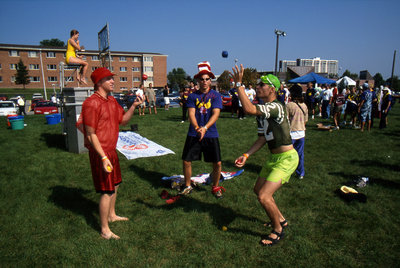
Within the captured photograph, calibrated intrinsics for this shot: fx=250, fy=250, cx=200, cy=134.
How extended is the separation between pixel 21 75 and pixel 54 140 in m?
64.5

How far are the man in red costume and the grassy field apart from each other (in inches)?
21.8

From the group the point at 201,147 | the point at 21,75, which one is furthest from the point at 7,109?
the point at 21,75

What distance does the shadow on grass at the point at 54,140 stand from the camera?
8977 mm

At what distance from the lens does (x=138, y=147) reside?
876cm

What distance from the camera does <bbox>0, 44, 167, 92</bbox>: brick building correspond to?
62656mm

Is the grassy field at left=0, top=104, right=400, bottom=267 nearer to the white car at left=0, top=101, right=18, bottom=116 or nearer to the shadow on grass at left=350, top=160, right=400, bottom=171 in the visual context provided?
the shadow on grass at left=350, top=160, right=400, bottom=171

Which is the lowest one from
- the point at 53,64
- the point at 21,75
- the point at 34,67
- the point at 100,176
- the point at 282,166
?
the point at 100,176

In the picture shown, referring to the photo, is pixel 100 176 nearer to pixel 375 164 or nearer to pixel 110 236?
pixel 110 236

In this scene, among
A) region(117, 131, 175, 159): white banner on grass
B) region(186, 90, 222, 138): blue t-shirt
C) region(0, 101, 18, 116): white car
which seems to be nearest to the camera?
region(186, 90, 222, 138): blue t-shirt

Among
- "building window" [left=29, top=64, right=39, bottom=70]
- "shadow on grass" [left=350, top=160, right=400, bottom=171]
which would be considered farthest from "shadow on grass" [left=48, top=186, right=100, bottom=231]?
"building window" [left=29, top=64, right=39, bottom=70]

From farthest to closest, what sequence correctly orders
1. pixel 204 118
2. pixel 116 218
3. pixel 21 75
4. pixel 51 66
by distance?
pixel 51 66 → pixel 21 75 → pixel 204 118 → pixel 116 218

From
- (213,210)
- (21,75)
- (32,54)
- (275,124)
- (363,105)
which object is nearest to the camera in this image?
(275,124)

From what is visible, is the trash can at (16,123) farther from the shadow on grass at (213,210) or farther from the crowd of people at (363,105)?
the crowd of people at (363,105)

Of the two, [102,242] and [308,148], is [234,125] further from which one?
[102,242]
